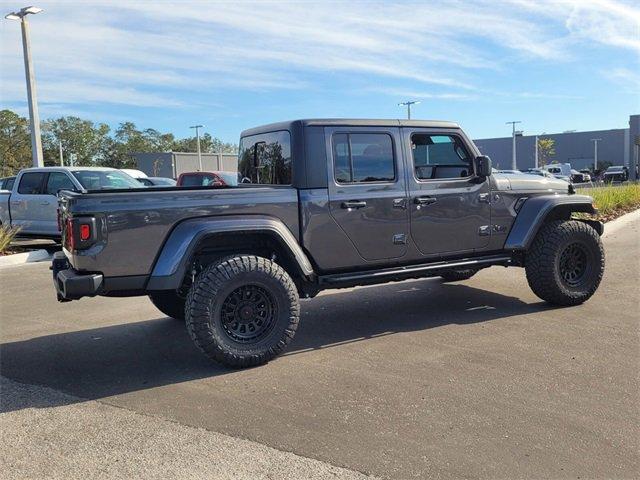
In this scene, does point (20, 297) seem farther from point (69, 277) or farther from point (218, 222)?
point (218, 222)

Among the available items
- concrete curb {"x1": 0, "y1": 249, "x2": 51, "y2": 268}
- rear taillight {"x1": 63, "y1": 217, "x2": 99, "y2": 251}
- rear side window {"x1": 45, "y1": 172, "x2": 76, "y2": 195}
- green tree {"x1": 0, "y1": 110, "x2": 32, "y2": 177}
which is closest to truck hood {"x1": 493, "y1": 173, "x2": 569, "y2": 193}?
rear taillight {"x1": 63, "y1": 217, "x2": 99, "y2": 251}

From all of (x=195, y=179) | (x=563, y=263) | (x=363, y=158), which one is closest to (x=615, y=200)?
(x=195, y=179)

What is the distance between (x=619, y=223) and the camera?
44.3ft

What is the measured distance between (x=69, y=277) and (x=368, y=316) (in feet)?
9.79

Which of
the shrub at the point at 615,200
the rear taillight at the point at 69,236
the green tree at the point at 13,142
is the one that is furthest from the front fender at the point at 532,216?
the green tree at the point at 13,142

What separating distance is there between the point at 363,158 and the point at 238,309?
1.75 m

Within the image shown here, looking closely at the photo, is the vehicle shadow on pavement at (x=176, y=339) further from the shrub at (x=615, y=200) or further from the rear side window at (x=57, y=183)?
the shrub at (x=615, y=200)

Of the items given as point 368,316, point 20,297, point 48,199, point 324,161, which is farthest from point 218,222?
point 48,199

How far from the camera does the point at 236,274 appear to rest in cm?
445

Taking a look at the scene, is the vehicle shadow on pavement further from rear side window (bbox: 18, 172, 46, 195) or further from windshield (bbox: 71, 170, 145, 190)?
rear side window (bbox: 18, 172, 46, 195)

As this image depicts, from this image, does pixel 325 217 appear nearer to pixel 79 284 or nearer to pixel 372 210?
pixel 372 210

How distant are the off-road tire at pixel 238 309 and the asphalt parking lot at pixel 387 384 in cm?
17

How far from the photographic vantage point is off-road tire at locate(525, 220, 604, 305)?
593cm

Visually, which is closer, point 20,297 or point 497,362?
point 497,362
